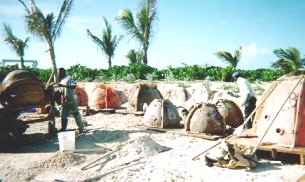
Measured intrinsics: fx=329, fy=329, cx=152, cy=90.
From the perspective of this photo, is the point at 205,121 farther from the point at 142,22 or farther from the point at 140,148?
the point at 142,22

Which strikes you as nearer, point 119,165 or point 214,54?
point 119,165

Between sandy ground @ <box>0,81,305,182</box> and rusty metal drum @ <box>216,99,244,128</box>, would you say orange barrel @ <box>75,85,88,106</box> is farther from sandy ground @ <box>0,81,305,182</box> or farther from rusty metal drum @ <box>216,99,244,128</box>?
rusty metal drum @ <box>216,99,244,128</box>

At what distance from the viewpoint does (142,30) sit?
78.4 feet

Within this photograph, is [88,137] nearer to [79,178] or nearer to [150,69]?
[79,178]

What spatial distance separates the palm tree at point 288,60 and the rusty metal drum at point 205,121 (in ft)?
25.3

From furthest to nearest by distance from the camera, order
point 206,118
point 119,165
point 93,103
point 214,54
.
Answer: point 214,54, point 93,103, point 206,118, point 119,165

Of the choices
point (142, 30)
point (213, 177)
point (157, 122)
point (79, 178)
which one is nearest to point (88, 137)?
point (157, 122)

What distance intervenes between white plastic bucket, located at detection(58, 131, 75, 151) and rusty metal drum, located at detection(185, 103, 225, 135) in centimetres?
322

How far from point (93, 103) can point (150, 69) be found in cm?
851

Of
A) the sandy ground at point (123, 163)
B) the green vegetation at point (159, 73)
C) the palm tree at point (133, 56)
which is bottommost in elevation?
the sandy ground at point (123, 163)

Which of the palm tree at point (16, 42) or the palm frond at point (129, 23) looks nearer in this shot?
the palm frond at point (129, 23)

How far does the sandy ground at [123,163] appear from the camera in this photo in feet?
18.3

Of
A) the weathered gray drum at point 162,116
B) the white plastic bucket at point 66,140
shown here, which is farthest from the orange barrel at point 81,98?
the white plastic bucket at point 66,140

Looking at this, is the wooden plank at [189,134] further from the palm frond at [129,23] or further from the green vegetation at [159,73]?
the palm frond at [129,23]
